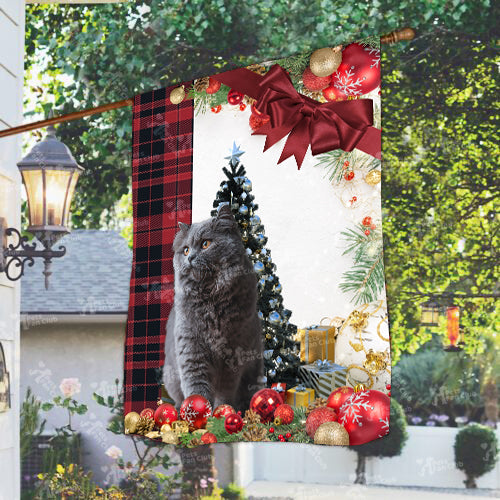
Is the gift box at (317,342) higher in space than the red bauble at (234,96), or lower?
→ lower

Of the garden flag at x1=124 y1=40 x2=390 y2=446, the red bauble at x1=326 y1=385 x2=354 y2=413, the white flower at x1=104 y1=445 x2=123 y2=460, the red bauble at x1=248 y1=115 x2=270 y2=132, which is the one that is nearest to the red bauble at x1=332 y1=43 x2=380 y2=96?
the garden flag at x1=124 y1=40 x2=390 y2=446

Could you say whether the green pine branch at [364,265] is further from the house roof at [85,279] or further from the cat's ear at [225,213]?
the house roof at [85,279]

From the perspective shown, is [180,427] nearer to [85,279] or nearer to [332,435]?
[332,435]

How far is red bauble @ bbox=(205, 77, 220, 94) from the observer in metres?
1.88

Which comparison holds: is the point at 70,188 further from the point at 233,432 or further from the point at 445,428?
the point at 445,428

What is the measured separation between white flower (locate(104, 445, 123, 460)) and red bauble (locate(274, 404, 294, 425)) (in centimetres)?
152

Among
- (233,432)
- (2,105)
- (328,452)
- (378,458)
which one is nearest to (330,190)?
(233,432)

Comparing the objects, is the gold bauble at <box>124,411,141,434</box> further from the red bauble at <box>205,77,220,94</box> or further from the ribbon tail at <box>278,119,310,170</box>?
the red bauble at <box>205,77,220,94</box>

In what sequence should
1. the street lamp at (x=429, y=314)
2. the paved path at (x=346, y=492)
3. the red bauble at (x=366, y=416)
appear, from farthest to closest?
the street lamp at (x=429, y=314)
the paved path at (x=346, y=492)
the red bauble at (x=366, y=416)

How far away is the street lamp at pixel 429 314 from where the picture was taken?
11.1 feet

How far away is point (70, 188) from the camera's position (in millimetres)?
2139

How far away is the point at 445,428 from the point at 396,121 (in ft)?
5.21

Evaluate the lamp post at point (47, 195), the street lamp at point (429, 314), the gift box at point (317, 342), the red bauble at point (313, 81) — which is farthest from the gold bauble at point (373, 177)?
the street lamp at point (429, 314)

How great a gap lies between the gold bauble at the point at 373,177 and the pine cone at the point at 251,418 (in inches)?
26.0
